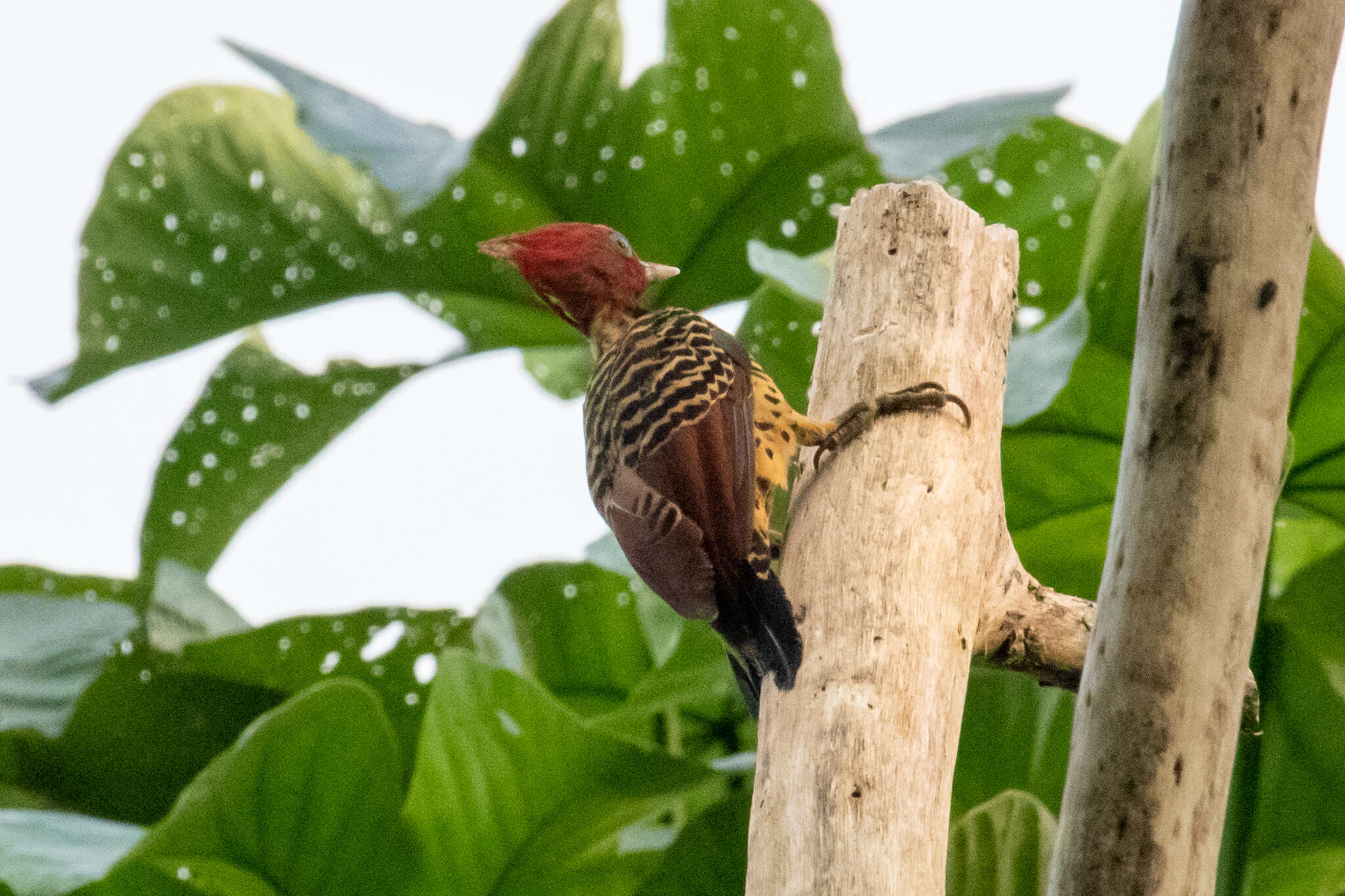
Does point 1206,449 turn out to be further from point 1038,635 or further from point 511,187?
point 511,187

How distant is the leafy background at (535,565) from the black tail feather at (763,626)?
342 millimetres

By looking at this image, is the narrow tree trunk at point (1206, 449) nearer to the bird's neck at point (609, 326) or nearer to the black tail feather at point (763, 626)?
the black tail feather at point (763, 626)

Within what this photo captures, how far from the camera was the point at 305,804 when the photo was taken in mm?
1021

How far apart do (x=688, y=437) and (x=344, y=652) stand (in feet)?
2.68

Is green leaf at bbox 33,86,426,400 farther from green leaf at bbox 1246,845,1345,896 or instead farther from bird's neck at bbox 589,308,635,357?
green leaf at bbox 1246,845,1345,896

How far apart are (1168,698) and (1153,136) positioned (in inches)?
29.8

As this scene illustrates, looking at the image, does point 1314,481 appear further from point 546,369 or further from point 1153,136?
point 546,369

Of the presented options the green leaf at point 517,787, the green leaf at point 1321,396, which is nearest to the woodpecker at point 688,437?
the green leaf at point 517,787

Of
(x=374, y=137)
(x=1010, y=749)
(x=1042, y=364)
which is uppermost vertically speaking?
(x=374, y=137)

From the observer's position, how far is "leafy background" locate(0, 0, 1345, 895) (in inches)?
40.2

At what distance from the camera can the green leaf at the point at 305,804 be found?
993 millimetres

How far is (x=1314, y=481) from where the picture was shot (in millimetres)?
1154

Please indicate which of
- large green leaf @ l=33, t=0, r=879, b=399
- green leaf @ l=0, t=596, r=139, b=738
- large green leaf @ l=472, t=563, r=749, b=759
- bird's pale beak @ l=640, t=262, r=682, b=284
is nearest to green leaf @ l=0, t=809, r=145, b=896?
green leaf @ l=0, t=596, r=139, b=738

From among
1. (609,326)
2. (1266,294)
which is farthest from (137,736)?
(1266,294)
